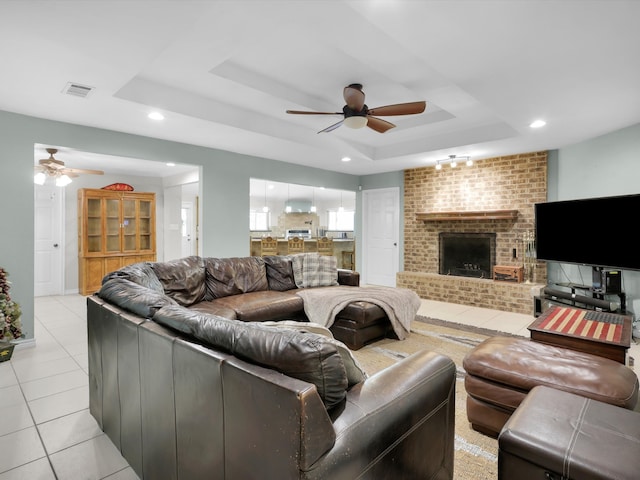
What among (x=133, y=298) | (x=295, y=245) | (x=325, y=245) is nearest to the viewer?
(x=133, y=298)

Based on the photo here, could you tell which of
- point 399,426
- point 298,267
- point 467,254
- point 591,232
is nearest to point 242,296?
point 298,267

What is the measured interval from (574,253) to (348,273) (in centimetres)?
286

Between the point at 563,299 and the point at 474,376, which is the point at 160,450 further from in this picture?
the point at 563,299

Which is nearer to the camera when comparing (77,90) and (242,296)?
(77,90)

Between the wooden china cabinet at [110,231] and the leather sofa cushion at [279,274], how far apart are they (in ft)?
13.7

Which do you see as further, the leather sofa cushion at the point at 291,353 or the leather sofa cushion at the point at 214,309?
the leather sofa cushion at the point at 214,309

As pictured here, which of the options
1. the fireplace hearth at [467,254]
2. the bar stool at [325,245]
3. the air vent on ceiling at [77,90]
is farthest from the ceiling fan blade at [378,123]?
the bar stool at [325,245]

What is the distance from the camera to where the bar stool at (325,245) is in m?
8.73

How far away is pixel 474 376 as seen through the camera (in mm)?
2059

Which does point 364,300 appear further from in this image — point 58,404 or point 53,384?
point 53,384

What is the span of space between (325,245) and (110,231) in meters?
4.69

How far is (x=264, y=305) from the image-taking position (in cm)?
358

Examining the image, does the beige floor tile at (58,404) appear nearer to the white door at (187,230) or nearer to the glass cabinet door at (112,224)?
the glass cabinet door at (112,224)

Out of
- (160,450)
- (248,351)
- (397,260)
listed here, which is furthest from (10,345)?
(397,260)
